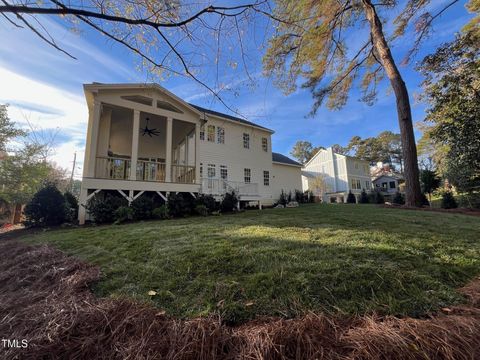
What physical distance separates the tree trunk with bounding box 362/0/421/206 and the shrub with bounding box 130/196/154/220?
9.77 m

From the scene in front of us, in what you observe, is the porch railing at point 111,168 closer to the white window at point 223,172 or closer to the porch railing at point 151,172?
the porch railing at point 151,172

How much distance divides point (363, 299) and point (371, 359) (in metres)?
0.71

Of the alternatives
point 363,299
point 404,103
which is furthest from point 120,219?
point 404,103

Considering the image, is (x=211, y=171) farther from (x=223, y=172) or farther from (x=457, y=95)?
(x=457, y=95)

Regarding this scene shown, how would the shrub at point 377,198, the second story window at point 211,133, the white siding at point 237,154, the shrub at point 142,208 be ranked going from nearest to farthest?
1. the shrub at point 142,208
2. the white siding at point 237,154
3. the second story window at point 211,133
4. the shrub at point 377,198

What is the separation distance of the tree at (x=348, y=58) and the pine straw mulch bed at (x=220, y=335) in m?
5.18

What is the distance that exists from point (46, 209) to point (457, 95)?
688 inches

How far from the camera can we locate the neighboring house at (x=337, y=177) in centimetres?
2916

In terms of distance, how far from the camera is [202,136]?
14648mm

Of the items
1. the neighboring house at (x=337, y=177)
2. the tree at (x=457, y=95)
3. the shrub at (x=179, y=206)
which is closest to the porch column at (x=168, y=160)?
the shrub at (x=179, y=206)

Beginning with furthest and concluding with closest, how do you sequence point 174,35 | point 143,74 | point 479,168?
point 479,168, point 143,74, point 174,35

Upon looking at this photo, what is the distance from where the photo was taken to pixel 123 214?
764cm

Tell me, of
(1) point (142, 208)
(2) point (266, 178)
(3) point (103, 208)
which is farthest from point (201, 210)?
(2) point (266, 178)

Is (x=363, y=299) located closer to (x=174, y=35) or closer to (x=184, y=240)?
(x=184, y=240)
